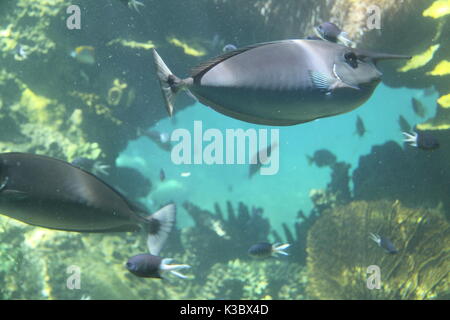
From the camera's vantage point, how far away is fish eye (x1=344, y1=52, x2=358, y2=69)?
4.56ft

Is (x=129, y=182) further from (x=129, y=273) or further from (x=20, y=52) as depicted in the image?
(x=20, y=52)

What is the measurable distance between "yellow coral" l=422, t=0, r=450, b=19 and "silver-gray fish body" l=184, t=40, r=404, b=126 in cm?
558

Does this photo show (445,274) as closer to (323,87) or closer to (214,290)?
(214,290)

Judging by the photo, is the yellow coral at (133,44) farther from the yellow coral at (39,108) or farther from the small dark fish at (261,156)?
the small dark fish at (261,156)

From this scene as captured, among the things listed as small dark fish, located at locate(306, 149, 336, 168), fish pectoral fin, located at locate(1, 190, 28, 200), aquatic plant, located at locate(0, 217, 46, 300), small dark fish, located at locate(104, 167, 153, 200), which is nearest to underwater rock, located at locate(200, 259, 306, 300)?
aquatic plant, located at locate(0, 217, 46, 300)

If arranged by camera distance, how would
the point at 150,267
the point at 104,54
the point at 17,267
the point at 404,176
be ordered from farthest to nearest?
the point at 104,54, the point at 404,176, the point at 17,267, the point at 150,267

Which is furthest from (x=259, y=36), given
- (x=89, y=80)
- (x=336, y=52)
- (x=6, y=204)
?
(x=6, y=204)

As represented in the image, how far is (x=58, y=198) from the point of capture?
5.25 feet

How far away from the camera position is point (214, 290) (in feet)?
24.7

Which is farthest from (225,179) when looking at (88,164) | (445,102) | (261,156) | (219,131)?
(445,102)

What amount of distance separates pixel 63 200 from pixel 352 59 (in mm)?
1629

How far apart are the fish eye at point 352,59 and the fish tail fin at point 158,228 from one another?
1.32 metres

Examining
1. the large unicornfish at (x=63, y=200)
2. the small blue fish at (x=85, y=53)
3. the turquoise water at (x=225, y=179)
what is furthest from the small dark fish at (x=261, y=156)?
the turquoise water at (x=225, y=179)

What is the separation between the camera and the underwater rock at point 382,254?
5262 millimetres
